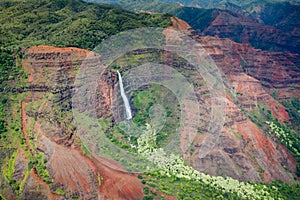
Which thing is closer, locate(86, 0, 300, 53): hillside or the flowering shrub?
the flowering shrub

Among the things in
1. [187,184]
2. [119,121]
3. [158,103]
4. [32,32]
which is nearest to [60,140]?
[119,121]

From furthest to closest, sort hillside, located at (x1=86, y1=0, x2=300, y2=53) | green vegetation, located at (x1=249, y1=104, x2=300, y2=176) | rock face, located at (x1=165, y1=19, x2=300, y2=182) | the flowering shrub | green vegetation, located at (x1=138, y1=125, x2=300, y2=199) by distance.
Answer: hillside, located at (x1=86, y1=0, x2=300, y2=53) < green vegetation, located at (x1=249, y1=104, x2=300, y2=176) < rock face, located at (x1=165, y1=19, x2=300, y2=182) < the flowering shrub < green vegetation, located at (x1=138, y1=125, x2=300, y2=199)

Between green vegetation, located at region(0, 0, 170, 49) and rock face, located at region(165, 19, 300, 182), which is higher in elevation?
green vegetation, located at region(0, 0, 170, 49)

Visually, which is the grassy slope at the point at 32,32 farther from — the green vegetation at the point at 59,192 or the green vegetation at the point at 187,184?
the green vegetation at the point at 187,184

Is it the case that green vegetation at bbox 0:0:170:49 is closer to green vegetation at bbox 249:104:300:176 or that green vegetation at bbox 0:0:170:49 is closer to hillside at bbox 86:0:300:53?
green vegetation at bbox 249:104:300:176

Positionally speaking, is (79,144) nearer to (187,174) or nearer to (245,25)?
(187,174)

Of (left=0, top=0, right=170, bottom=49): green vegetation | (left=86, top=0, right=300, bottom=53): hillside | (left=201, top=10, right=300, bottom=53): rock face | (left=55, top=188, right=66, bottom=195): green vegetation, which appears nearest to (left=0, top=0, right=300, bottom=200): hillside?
(left=55, top=188, right=66, bottom=195): green vegetation

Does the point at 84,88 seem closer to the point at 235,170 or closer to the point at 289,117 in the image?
the point at 235,170

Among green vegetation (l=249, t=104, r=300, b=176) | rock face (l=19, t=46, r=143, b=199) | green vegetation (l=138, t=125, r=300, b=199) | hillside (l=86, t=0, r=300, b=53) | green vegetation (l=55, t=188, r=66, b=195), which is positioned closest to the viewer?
green vegetation (l=55, t=188, r=66, b=195)

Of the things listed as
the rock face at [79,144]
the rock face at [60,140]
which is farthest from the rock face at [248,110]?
the rock face at [60,140]

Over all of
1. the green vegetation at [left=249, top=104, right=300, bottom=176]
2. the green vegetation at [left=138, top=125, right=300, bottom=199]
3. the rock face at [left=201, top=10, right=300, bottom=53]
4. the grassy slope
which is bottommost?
the green vegetation at [left=138, top=125, right=300, bottom=199]

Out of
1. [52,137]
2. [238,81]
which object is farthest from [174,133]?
[238,81]
